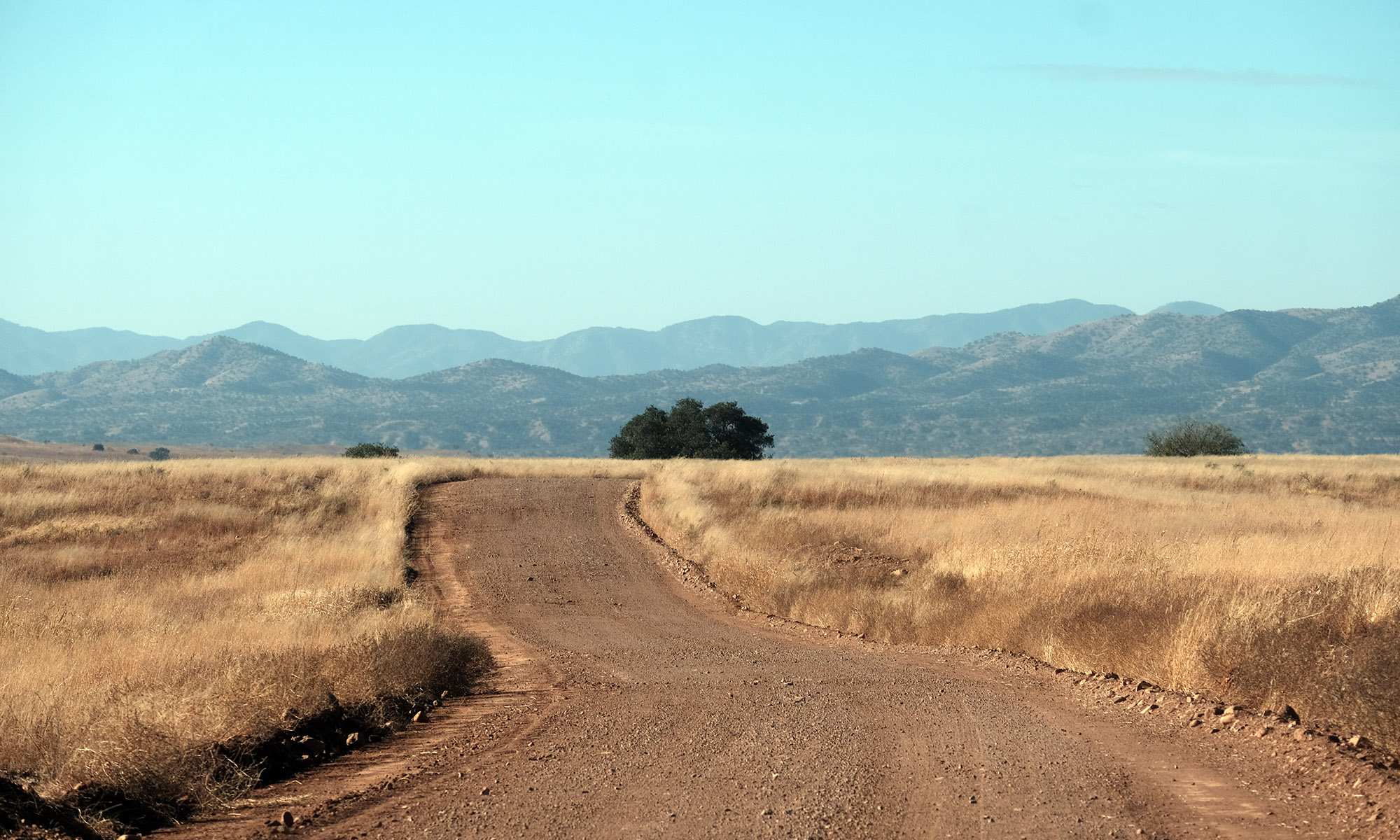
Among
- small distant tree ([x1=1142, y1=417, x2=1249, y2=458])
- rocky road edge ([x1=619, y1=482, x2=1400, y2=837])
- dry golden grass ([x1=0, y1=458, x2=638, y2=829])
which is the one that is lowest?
small distant tree ([x1=1142, y1=417, x2=1249, y2=458])

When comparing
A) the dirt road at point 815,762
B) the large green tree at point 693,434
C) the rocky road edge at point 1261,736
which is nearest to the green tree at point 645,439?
the large green tree at point 693,434

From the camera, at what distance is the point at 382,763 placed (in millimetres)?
8258

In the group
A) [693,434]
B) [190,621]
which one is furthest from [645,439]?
[190,621]

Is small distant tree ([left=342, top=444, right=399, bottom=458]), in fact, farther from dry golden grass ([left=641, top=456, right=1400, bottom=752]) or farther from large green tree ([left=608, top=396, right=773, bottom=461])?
dry golden grass ([left=641, top=456, right=1400, bottom=752])

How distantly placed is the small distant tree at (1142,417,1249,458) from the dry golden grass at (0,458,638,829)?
48.7m

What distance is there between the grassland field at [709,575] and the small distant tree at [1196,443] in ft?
103

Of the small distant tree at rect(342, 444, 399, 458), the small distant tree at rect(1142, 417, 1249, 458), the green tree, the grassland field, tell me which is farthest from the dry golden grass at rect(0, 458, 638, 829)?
the small distant tree at rect(1142, 417, 1249, 458)

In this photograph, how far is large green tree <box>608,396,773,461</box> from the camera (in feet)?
192

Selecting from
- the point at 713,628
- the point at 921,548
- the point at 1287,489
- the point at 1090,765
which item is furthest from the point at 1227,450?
the point at 1090,765

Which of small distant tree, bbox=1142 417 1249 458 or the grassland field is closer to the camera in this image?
the grassland field

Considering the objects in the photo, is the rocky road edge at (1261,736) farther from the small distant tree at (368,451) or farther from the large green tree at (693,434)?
the small distant tree at (368,451)

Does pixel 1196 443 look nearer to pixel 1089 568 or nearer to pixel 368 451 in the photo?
pixel 368 451

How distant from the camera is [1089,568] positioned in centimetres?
1454

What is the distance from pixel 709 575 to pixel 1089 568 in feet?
24.3
